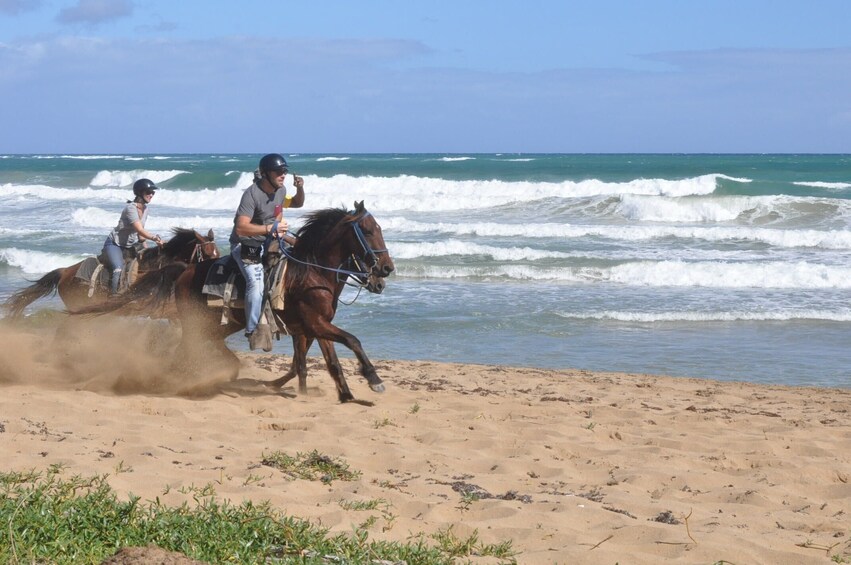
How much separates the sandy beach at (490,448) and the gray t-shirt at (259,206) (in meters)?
1.69

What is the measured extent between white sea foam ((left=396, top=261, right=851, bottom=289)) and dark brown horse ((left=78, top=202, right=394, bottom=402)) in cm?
1076

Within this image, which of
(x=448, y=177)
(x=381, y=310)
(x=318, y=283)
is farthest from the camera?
(x=448, y=177)

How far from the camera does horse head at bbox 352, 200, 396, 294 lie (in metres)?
8.80

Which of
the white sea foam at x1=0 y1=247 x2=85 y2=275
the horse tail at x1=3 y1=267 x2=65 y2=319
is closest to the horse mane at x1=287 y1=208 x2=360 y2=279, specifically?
the horse tail at x1=3 y1=267 x2=65 y2=319

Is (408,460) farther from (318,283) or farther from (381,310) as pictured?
(381,310)

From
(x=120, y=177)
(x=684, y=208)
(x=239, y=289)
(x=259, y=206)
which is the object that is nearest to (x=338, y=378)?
(x=239, y=289)

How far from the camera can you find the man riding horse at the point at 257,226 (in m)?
8.62

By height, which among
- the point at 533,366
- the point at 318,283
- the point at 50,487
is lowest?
the point at 533,366

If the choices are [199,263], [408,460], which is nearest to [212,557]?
[408,460]

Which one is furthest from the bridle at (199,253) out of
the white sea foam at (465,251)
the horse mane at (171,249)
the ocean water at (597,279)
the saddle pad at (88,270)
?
the white sea foam at (465,251)

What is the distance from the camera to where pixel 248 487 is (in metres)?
5.66

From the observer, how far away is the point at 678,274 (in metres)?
19.3

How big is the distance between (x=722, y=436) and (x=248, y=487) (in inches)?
168

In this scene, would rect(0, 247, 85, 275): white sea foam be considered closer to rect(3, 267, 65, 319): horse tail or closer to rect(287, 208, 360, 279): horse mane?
rect(3, 267, 65, 319): horse tail
